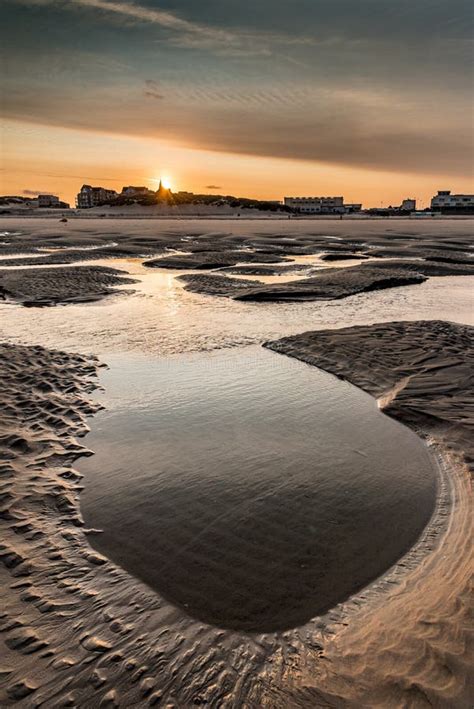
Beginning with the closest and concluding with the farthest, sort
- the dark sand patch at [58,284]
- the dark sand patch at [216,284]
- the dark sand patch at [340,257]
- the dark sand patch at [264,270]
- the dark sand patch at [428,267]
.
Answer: the dark sand patch at [58,284] → the dark sand patch at [216,284] → the dark sand patch at [264,270] → the dark sand patch at [428,267] → the dark sand patch at [340,257]

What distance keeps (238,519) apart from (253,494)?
0.53m

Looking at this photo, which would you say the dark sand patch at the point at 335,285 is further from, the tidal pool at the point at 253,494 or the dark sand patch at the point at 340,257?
the tidal pool at the point at 253,494

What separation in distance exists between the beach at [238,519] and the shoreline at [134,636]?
0.6 inches

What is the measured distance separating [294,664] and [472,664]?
1322mm

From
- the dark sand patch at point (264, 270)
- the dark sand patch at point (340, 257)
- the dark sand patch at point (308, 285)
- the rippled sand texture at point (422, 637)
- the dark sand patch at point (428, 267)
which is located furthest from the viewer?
the dark sand patch at point (340, 257)

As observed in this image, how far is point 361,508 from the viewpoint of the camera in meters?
5.86

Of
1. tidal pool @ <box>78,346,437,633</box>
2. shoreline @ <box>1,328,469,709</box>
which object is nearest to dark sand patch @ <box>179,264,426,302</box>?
tidal pool @ <box>78,346,437,633</box>

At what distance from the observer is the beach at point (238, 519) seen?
373 cm

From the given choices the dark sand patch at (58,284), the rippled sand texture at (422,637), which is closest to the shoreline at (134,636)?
the rippled sand texture at (422,637)

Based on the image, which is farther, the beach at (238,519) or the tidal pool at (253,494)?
the tidal pool at (253,494)

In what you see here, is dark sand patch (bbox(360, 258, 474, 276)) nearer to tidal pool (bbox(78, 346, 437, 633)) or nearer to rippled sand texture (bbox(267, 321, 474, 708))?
tidal pool (bbox(78, 346, 437, 633))

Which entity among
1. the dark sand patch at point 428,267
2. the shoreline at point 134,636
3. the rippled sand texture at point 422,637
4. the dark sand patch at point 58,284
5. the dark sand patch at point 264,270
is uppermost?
the dark sand patch at point 428,267

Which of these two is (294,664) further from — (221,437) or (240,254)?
(240,254)

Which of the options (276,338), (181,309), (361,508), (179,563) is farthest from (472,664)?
(181,309)
